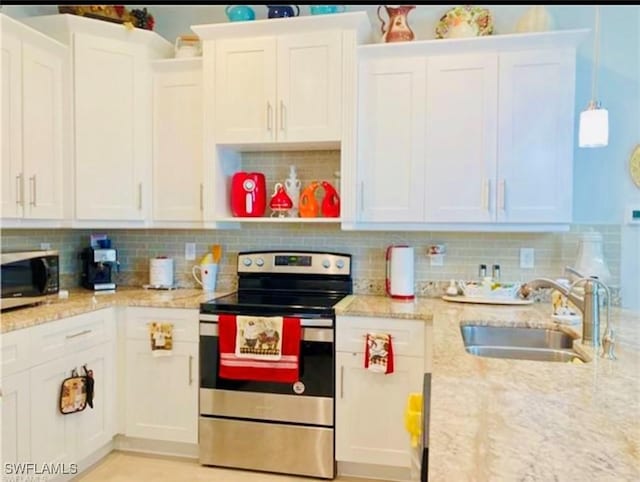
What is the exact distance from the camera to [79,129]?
278 cm

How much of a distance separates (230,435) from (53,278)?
4.18ft

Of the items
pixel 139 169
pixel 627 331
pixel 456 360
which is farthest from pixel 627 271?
pixel 139 169

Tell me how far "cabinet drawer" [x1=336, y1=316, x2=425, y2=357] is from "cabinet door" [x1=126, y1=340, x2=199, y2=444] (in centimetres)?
84

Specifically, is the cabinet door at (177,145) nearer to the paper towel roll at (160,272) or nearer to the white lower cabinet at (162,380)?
the paper towel roll at (160,272)

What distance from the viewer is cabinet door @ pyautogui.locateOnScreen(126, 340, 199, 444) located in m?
2.65

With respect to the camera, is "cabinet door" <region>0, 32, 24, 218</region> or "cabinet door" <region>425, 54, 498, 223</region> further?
"cabinet door" <region>425, 54, 498, 223</region>

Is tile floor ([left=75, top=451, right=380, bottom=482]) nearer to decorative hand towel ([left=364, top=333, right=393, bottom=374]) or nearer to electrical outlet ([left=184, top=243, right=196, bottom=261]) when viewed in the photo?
decorative hand towel ([left=364, top=333, right=393, bottom=374])

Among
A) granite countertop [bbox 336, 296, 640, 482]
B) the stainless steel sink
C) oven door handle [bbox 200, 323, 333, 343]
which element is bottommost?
oven door handle [bbox 200, 323, 333, 343]

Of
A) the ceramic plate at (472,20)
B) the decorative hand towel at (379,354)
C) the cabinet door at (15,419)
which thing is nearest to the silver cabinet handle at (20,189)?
the cabinet door at (15,419)

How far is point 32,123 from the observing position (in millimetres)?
2562

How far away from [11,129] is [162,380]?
1.55m

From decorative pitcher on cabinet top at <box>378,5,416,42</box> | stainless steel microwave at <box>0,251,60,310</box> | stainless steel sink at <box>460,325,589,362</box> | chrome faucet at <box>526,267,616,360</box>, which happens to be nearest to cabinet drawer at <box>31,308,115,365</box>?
stainless steel microwave at <box>0,251,60,310</box>

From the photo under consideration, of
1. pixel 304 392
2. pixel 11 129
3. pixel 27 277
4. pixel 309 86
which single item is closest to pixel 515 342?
pixel 304 392

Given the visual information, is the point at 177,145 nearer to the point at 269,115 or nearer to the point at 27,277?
the point at 269,115
